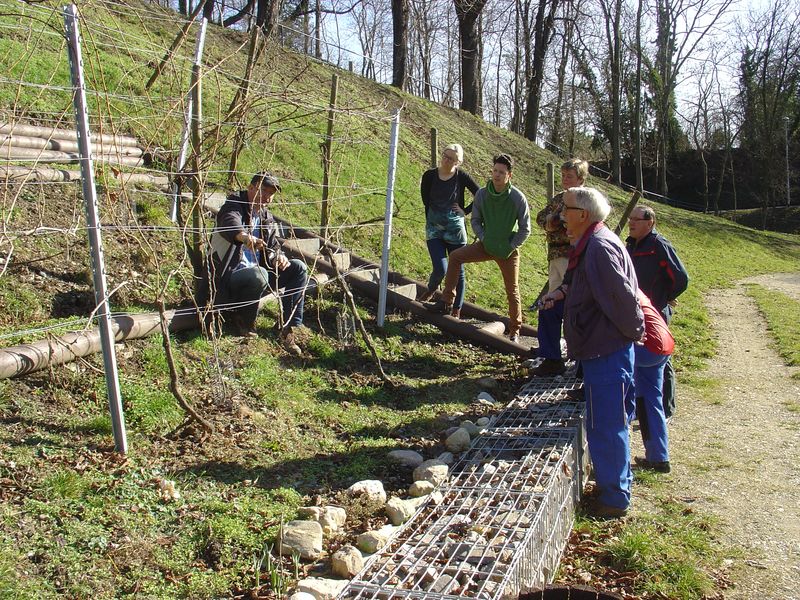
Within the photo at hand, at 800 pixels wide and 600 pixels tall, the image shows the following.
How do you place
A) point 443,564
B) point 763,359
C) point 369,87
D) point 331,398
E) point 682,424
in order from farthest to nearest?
point 369,87 → point 763,359 → point 682,424 → point 331,398 → point 443,564

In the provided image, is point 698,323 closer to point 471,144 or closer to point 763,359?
point 763,359

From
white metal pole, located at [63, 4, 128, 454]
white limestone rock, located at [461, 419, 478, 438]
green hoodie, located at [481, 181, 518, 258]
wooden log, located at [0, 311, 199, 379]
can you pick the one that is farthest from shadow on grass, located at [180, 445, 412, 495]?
green hoodie, located at [481, 181, 518, 258]

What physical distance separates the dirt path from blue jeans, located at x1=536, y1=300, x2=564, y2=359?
1.14m

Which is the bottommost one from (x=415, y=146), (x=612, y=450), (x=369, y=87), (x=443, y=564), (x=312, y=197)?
(x=443, y=564)

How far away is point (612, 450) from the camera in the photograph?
13.7 ft

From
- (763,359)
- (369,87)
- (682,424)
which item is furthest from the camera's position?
(369,87)

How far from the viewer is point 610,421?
417 centimetres

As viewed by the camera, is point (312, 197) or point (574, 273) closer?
point (574, 273)

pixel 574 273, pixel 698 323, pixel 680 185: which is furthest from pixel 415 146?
pixel 680 185

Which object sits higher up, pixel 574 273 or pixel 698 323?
pixel 574 273

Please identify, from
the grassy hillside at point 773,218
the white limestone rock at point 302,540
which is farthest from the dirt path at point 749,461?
the grassy hillside at point 773,218

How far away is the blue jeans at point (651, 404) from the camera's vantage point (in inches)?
193

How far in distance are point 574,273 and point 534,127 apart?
71.0 ft

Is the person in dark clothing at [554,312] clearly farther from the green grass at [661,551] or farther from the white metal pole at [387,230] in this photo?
the green grass at [661,551]
